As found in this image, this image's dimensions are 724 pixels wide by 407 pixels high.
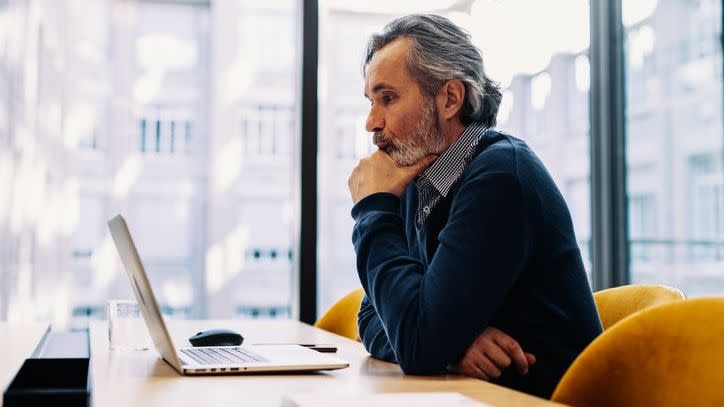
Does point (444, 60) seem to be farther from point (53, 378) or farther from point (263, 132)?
point (263, 132)

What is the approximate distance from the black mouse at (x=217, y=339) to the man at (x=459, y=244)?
10.4 inches

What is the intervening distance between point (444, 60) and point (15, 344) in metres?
1.07

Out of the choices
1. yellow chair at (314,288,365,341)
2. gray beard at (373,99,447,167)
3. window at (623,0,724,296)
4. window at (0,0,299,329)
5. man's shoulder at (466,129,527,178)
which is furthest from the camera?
window at (0,0,299,329)

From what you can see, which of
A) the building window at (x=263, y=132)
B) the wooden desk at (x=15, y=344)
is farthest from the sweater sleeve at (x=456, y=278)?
the building window at (x=263, y=132)

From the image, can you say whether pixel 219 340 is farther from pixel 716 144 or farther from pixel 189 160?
pixel 189 160

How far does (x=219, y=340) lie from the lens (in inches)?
61.8

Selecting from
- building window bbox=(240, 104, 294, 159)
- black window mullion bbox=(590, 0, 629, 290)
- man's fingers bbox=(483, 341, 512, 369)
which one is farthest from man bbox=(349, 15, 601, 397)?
building window bbox=(240, 104, 294, 159)

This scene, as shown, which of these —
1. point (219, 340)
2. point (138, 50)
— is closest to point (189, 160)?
point (138, 50)

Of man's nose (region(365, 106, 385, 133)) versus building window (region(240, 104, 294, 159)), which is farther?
building window (region(240, 104, 294, 159))

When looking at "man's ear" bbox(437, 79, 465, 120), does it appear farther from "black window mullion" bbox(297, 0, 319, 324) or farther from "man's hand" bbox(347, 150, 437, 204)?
"black window mullion" bbox(297, 0, 319, 324)

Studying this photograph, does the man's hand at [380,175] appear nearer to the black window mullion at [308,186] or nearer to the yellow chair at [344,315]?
the yellow chair at [344,315]

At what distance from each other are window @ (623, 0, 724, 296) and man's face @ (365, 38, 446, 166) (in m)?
2.27

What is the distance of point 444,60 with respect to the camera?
1.66 m

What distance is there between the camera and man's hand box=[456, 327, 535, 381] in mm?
1256
